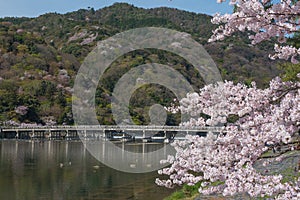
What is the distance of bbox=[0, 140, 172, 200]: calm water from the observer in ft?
53.5

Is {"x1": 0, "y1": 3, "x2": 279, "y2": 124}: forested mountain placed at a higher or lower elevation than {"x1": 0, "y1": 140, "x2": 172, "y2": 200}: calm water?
higher

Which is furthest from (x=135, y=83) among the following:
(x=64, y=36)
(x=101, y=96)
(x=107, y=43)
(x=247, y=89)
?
(x=247, y=89)

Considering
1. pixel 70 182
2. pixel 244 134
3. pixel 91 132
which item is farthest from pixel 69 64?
pixel 244 134

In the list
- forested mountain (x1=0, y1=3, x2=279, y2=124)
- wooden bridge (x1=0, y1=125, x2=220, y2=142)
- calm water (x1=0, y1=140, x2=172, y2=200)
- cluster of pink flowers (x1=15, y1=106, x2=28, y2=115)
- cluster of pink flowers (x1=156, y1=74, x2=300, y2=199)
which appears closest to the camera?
cluster of pink flowers (x1=156, y1=74, x2=300, y2=199)

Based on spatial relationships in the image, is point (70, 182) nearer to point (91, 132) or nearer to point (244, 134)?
point (244, 134)

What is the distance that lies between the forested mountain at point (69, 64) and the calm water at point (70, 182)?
547 inches

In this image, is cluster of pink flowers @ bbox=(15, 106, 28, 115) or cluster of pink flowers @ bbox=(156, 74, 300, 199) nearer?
cluster of pink flowers @ bbox=(156, 74, 300, 199)

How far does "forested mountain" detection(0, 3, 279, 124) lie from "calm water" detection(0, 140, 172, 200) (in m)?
13.9

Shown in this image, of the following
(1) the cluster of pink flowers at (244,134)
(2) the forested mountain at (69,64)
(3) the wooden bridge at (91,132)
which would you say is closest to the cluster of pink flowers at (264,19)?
(1) the cluster of pink flowers at (244,134)

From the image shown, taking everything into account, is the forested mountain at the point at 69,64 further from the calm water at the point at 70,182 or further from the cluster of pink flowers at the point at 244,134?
the cluster of pink flowers at the point at 244,134

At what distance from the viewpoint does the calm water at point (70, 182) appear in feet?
53.5

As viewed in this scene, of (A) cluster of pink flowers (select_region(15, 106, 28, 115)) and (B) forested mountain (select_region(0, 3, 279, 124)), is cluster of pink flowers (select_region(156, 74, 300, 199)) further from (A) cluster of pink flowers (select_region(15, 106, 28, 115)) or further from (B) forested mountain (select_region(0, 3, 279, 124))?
(A) cluster of pink flowers (select_region(15, 106, 28, 115))

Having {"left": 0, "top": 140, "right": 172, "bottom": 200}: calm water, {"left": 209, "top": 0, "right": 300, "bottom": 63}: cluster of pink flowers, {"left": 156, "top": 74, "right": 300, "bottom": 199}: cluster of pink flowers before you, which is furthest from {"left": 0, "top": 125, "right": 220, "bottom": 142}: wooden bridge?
{"left": 209, "top": 0, "right": 300, "bottom": 63}: cluster of pink flowers

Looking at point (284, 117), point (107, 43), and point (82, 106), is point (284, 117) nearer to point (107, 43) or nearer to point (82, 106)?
point (82, 106)
